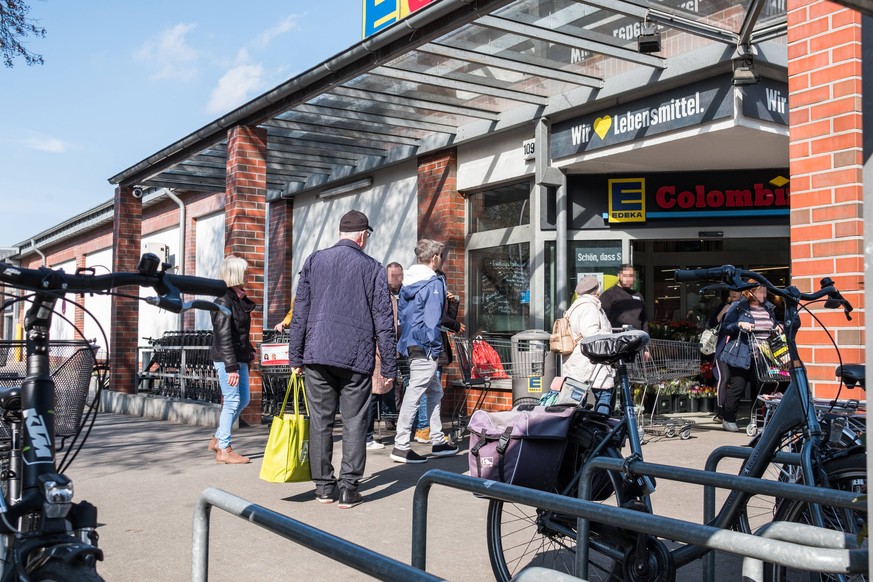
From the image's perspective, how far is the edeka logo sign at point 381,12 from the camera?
17422 mm

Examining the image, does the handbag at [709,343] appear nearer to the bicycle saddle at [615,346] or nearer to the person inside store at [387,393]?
the person inside store at [387,393]

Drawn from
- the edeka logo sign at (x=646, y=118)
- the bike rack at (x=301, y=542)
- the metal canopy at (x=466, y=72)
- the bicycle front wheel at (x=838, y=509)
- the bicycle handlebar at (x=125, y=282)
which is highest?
the metal canopy at (x=466, y=72)

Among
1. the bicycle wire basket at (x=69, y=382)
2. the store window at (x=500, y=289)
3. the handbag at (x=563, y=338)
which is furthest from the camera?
the store window at (x=500, y=289)

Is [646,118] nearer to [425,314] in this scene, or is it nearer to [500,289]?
[500,289]

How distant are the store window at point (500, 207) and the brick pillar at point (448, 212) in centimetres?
22

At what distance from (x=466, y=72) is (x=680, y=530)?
9.02m

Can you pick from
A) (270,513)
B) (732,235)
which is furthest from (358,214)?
(732,235)

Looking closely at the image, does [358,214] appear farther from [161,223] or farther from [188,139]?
[161,223]

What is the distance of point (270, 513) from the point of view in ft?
7.32

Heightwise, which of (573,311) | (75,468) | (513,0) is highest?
(513,0)

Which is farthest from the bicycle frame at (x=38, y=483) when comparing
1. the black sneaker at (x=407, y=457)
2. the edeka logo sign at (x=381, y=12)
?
the edeka logo sign at (x=381, y=12)

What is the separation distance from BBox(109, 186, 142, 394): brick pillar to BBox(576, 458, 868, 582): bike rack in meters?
12.5

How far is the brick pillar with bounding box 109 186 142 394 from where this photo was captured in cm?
1466

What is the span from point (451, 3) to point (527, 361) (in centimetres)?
402
